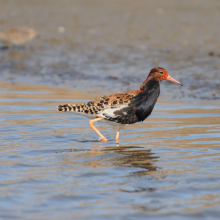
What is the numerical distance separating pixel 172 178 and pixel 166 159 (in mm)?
955

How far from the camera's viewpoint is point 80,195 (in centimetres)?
537

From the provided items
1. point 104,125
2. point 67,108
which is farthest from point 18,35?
point 67,108

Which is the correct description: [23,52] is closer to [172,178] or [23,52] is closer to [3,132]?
[3,132]

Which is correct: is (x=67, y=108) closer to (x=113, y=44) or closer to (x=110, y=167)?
(x=110, y=167)

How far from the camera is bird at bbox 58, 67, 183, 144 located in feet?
26.5

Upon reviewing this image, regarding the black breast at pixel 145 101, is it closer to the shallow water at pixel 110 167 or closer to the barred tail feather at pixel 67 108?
the shallow water at pixel 110 167

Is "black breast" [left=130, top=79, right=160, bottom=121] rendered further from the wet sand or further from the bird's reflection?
the bird's reflection

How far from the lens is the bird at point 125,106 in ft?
26.5

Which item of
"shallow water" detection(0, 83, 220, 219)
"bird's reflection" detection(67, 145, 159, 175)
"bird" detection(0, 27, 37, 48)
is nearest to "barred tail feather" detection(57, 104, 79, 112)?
"shallow water" detection(0, 83, 220, 219)

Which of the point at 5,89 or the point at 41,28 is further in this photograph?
the point at 41,28

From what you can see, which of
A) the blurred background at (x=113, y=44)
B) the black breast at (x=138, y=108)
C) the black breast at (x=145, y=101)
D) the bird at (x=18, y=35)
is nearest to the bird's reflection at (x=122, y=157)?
the black breast at (x=138, y=108)

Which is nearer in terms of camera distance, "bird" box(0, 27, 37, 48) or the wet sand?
the wet sand

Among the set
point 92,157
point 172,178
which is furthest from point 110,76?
point 172,178

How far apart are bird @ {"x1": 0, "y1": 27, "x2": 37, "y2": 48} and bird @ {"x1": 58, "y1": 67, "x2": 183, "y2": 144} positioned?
9843 mm
